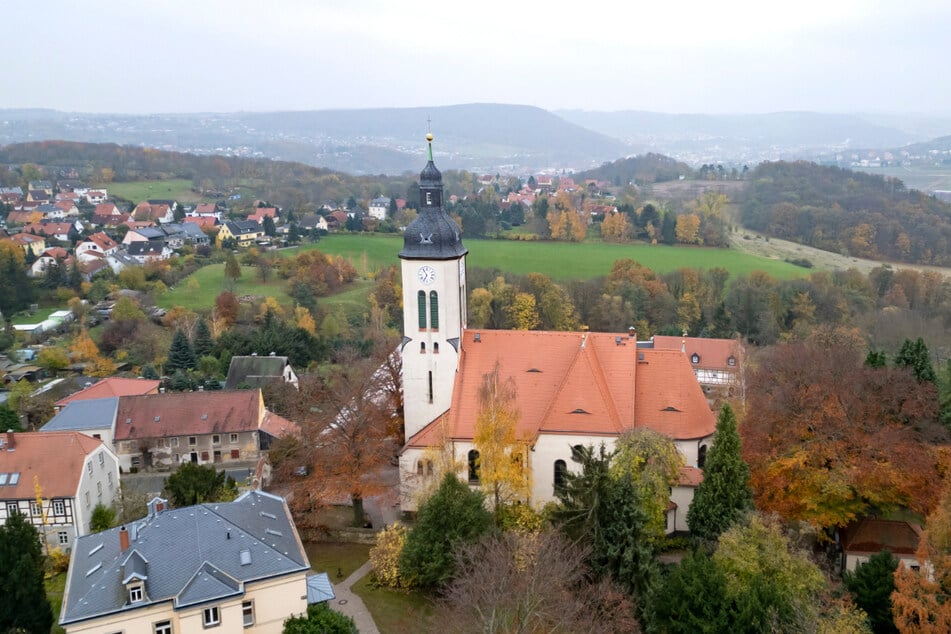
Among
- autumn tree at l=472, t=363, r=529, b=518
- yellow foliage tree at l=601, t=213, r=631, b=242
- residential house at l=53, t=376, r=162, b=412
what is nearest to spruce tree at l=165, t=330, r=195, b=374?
residential house at l=53, t=376, r=162, b=412

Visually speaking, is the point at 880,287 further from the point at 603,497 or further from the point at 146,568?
the point at 146,568

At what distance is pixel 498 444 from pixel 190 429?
86.6ft

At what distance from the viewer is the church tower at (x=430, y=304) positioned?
114ft

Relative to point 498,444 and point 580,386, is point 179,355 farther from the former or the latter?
point 498,444

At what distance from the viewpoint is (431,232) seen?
34688 mm

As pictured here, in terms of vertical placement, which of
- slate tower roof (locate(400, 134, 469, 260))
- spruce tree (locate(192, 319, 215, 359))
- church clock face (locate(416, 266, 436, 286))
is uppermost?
slate tower roof (locate(400, 134, 469, 260))

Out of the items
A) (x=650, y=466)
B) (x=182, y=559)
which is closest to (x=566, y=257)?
(x=650, y=466)

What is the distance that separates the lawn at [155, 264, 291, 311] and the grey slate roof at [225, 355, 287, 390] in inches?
740

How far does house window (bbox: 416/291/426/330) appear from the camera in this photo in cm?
3550

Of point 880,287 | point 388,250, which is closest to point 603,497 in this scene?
point 880,287

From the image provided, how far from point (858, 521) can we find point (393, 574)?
19641 mm

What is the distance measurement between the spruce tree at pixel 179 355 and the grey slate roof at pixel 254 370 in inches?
198

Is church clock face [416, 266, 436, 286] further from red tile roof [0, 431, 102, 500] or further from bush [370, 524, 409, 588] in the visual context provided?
red tile roof [0, 431, 102, 500]

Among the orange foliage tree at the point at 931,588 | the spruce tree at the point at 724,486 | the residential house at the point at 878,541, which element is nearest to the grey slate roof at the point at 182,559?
the spruce tree at the point at 724,486
